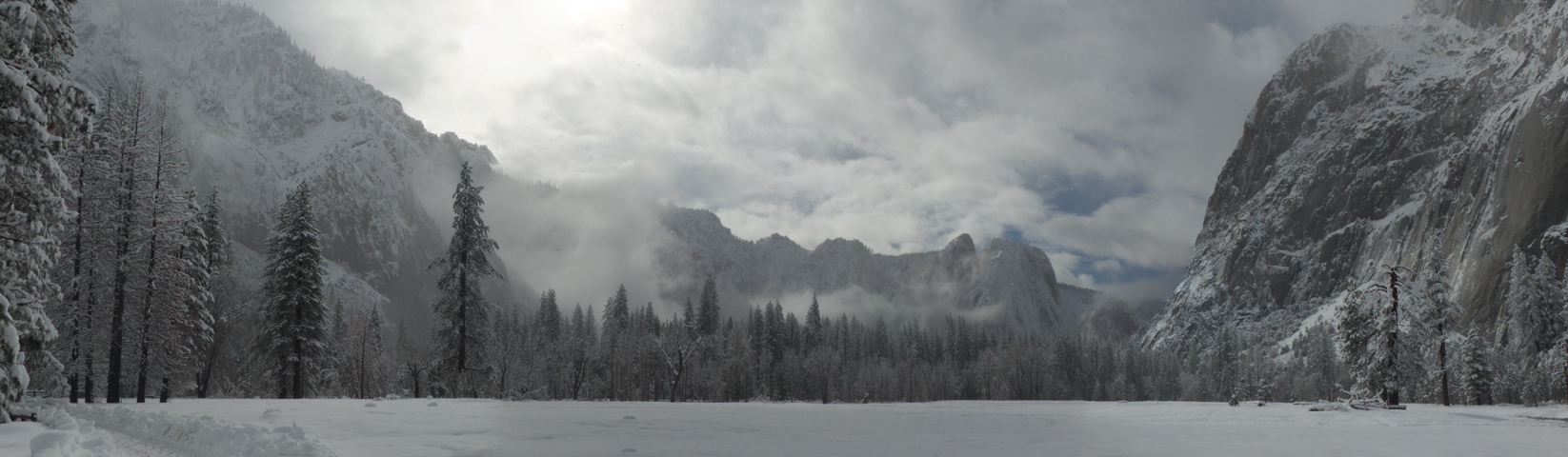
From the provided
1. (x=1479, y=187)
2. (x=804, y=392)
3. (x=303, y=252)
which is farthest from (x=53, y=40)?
(x=1479, y=187)

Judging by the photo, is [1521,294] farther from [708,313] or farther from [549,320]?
[549,320]

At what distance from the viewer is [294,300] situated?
127 ft

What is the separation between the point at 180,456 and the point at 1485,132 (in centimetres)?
23941

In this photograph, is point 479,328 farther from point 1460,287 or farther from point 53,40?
point 1460,287

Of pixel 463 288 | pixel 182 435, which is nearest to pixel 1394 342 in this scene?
pixel 463 288

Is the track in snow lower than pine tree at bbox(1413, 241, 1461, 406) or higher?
lower

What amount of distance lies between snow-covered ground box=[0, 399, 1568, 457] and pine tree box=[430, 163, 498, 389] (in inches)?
595

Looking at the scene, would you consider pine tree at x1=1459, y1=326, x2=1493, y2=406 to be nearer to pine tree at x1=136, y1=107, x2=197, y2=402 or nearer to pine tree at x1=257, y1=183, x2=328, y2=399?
pine tree at x1=257, y1=183, x2=328, y2=399

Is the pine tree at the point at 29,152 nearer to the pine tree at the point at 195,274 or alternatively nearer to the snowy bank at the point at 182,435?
the snowy bank at the point at 182,435

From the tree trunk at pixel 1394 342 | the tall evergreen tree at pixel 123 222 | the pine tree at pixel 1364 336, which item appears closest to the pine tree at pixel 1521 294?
the pine tree at pixel 1364 336

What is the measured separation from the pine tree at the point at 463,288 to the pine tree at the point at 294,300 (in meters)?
8.37

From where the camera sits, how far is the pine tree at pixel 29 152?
1273cm

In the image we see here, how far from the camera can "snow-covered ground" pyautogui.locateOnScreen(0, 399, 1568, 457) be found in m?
12.3

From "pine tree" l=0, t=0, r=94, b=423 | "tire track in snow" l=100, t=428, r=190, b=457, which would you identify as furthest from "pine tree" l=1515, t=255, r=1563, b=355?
"pine tree" l=0, t=0, r=94, b=423
